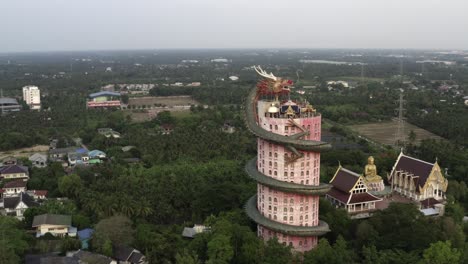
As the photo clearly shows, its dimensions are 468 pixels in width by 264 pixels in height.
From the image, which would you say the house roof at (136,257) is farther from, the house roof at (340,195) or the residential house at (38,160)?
the residential house at (38,160)

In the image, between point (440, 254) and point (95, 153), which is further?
point (95, 153)

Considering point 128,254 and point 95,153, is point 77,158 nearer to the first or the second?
point 95,153

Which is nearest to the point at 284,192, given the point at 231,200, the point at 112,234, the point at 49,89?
the point at 231,200

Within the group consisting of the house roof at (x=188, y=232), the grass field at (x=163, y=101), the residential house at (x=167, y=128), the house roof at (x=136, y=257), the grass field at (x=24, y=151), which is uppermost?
the grass field at (x=163, y=101)

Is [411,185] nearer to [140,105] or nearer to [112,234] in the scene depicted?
[112,234]

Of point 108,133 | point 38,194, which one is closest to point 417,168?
point 38,194

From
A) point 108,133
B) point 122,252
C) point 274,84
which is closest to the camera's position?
point 274,84

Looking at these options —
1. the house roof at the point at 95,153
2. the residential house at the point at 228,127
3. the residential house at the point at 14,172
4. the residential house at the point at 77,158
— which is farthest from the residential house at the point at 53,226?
the residential house at the point at 228,127
